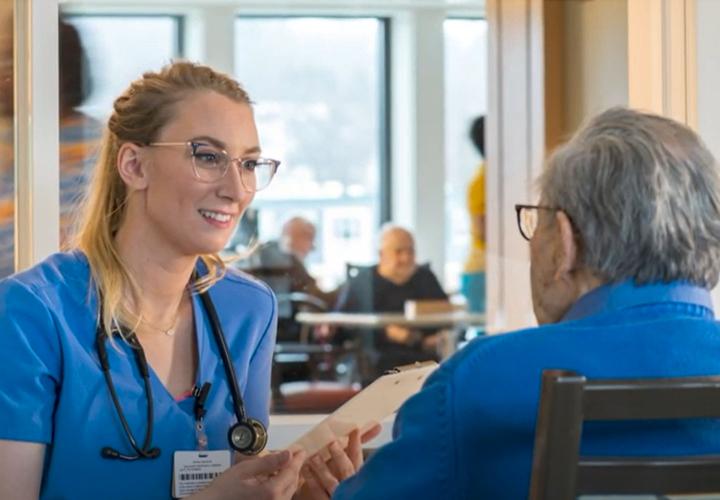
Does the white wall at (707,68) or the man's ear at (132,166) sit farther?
the white wall at (707,68)

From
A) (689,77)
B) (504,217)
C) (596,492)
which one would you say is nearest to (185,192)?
Answer: (596,492)

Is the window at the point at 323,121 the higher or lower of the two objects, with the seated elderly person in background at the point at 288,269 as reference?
higher

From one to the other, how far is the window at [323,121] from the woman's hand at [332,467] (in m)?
7.15

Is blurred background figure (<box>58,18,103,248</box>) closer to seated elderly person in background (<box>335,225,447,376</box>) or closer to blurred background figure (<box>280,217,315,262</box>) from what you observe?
seated elderly person in background (<box>335,225,447,376</box>)

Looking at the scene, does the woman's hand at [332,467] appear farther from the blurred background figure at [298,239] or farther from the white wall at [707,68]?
the blurred background figure at [298,239]

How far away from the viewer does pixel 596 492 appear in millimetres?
1266

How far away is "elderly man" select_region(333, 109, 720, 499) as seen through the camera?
1.37m

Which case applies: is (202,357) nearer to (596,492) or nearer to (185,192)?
(185,192)

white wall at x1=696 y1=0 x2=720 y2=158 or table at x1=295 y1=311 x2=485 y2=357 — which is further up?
white wall at x1=696 y1=0 x2=720 y2=158

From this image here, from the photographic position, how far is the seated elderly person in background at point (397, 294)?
7.61m

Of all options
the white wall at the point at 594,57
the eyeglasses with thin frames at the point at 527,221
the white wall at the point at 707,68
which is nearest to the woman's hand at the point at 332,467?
the eyeglasses with thin frames at the point at 527,221

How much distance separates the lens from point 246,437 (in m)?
1.98

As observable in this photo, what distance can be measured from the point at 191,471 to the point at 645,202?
33.5 inches

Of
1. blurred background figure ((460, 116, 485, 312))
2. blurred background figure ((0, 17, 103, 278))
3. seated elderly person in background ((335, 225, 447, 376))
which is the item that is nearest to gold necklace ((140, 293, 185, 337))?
blurred background figure ((0, 17, 103, 278))
